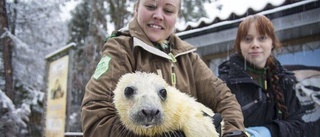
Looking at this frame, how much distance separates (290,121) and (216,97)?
1.11 m

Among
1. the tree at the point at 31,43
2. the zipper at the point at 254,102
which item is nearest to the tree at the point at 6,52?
the tree at the point at 31,43

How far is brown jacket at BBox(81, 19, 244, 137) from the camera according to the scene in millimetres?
1918

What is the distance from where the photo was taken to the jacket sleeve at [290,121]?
2.96m

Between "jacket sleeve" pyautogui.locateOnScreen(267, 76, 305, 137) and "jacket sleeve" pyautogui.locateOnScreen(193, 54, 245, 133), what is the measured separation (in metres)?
0.80

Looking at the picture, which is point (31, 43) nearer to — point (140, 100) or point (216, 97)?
point (216, 97)

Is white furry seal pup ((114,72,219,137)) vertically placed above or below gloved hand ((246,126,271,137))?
above

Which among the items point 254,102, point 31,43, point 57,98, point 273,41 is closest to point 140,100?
point 254,102

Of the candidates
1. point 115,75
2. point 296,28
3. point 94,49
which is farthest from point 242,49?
point 94,49

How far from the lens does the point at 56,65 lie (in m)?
7.76

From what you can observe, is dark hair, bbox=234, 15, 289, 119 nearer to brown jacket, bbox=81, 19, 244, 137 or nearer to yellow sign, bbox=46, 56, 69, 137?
brown jacket, bbox=81, 19, 244, 137

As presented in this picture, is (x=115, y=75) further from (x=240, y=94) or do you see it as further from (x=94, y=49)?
(x=94, y=49)

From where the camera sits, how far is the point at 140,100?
1896 mm

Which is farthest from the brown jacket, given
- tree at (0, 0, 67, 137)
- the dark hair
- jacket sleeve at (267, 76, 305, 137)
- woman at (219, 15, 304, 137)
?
tree at (0, 0, 67, 137)

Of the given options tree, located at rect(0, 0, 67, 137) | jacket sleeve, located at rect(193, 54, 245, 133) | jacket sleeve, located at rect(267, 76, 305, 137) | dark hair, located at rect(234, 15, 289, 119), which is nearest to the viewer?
jacket sleeve, located at rect(193, 54, 245, 133)
